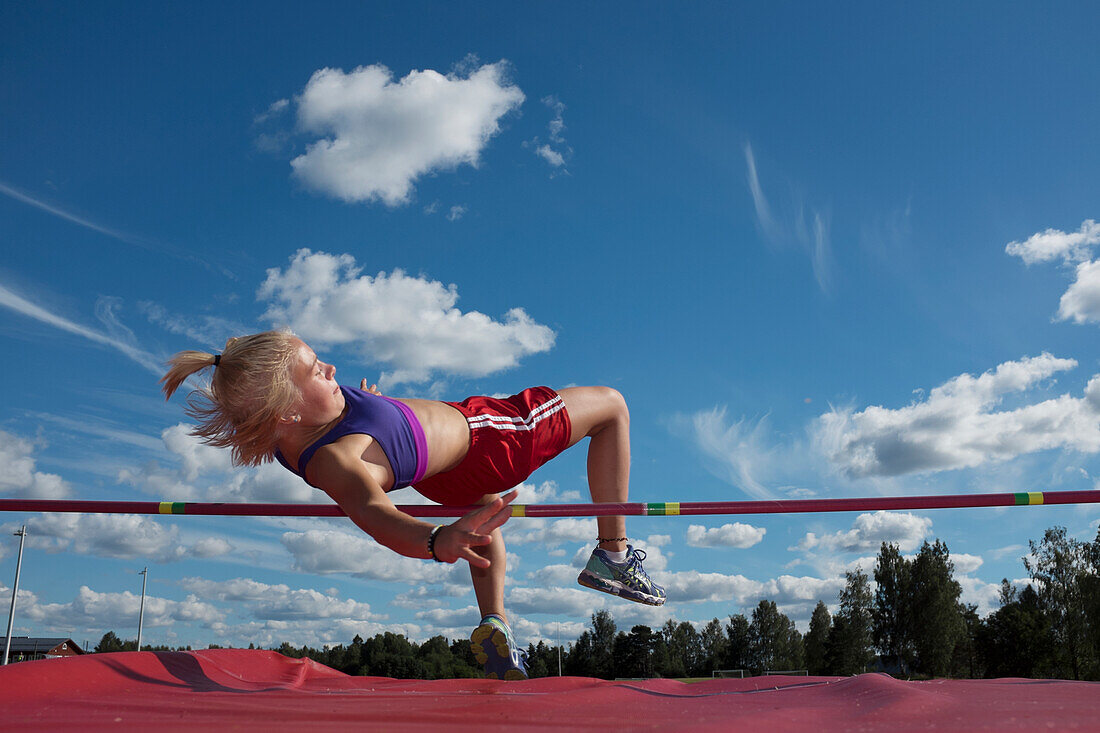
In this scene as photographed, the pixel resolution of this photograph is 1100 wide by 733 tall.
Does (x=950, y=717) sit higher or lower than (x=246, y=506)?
lower

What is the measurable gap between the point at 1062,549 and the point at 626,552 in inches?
1413

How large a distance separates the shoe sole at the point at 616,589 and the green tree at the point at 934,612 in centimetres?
3890

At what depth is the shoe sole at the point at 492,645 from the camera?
3.04 m

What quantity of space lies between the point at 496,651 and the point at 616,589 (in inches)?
25.2

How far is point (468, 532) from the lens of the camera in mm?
1971

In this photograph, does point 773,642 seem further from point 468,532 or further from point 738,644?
point 468,532

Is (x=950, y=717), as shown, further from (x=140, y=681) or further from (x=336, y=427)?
(x=140, y=681)

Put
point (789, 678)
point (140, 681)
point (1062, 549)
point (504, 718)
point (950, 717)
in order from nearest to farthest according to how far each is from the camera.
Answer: point (950, 717) < point (504, 718) < point (140, 681) < point (789, 678) < point (1062, 549)

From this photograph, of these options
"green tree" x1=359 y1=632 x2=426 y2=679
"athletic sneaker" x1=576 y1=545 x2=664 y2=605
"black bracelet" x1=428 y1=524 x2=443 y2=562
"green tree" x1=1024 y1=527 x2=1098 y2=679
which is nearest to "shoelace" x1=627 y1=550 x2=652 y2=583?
"athletic sneaker" x1=576 y1=545 x2=664 y2=605

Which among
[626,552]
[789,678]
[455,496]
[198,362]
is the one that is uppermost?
[198,362]

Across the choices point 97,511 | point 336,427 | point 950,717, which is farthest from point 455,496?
point 950,717

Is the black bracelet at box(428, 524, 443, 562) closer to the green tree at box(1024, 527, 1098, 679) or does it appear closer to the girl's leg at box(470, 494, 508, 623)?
the girl's leg at box(470, 494, 508, 623)

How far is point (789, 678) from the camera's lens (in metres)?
2.79

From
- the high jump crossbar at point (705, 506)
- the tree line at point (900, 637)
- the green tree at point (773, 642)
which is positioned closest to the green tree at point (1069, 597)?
the tree line at point (900, 637)
